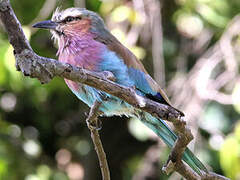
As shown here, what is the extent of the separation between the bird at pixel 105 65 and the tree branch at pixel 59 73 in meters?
0.56

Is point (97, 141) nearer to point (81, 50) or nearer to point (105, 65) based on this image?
point (105, 65)

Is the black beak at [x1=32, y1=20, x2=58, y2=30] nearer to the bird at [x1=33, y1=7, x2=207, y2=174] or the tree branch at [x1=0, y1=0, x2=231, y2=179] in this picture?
the bird at [x1=33, y1=7, x2=207, y2=174]

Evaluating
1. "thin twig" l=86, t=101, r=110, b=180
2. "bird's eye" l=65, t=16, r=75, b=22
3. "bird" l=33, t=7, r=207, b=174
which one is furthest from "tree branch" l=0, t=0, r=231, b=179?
"bird's eye" l=65, t=16, r=75, b=22

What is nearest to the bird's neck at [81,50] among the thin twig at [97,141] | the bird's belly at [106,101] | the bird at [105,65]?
the bird at [105,65]

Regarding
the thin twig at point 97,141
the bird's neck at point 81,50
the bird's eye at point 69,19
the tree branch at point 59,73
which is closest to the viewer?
the tree branch at point 59,73

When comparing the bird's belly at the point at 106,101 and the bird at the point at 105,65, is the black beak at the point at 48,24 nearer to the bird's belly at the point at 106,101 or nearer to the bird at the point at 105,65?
the bird at the point at 105,65

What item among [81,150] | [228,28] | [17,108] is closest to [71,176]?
[81,150]

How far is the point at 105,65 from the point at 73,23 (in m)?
0.53

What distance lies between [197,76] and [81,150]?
1508 mm

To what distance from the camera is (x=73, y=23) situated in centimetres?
339

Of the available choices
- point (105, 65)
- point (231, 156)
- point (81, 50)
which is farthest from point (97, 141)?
point (231, 156)

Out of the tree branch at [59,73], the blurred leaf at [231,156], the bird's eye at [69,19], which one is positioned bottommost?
the blurred leaf at [231,156]

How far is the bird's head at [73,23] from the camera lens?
334 cm

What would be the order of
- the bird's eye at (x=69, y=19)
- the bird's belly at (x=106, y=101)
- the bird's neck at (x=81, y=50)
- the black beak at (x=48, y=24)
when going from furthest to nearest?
the bird's eye at (x=69, y=19) < the black beak at (x=48, y=24) < the bird's neck at (x=81, y=50) < the bird's belly at (x=106, y=101)
